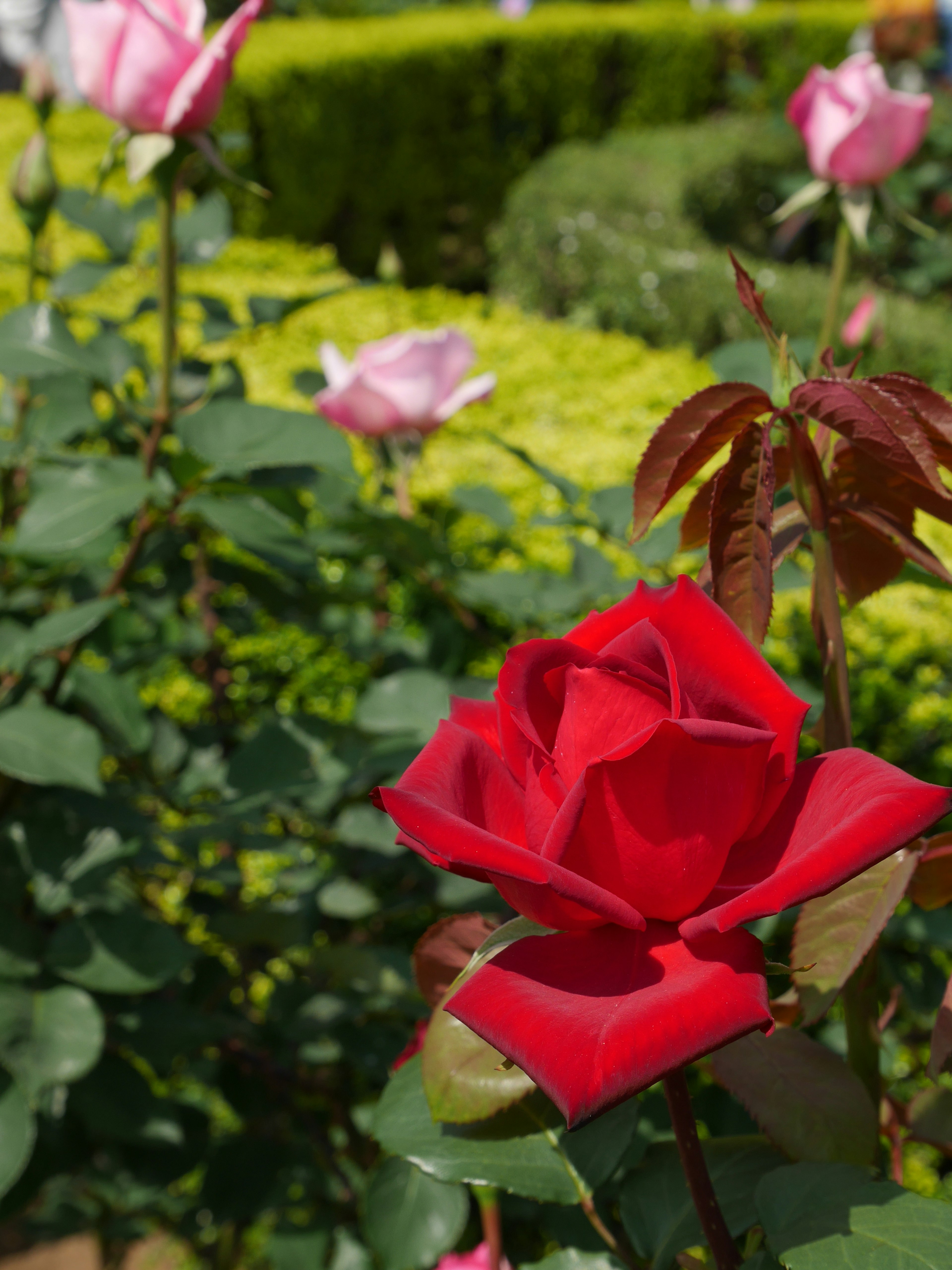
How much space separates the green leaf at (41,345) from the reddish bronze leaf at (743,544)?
0.70m

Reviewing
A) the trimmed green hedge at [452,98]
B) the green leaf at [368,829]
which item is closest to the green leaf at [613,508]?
the green leaf at [368,829]

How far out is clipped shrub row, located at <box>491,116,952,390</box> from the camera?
4691 mm

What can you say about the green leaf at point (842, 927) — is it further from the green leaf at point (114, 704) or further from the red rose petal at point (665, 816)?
the green leaf at point (114, 704)

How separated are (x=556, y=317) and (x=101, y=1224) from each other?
6165 millimetres

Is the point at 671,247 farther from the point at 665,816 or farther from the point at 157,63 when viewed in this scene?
the point at 665,816

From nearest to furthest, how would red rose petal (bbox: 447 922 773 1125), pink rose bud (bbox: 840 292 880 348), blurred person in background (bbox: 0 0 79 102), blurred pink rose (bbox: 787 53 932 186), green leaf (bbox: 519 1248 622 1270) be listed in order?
red rose petal (bbox: 447 922 773 1125) → green leaf (bbox: 519 1248 622 1270) → blurred pink rose (bbox: 787 53 932 186) → pink rose bud (bbox: 840 292 880 348) → blurred person in background (bbox: 0 0 79 102)

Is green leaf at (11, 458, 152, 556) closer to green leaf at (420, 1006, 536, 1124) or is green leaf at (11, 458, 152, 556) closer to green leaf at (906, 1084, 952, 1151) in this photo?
green leaf at (420, 1006, 536, 1124)

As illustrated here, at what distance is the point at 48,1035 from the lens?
806mm

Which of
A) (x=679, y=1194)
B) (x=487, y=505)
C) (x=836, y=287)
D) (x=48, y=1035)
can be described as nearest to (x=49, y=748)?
(x=48, y=1035)

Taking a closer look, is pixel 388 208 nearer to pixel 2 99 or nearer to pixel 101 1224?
pixel 2 99

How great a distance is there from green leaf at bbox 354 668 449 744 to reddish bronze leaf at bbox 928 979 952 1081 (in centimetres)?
55

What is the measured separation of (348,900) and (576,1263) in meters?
0.63

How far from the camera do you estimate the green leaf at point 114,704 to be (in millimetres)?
1045

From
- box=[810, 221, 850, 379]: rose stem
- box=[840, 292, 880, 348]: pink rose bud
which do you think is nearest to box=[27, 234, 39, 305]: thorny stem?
box=[810, 221, 850, 379]: rose stem
